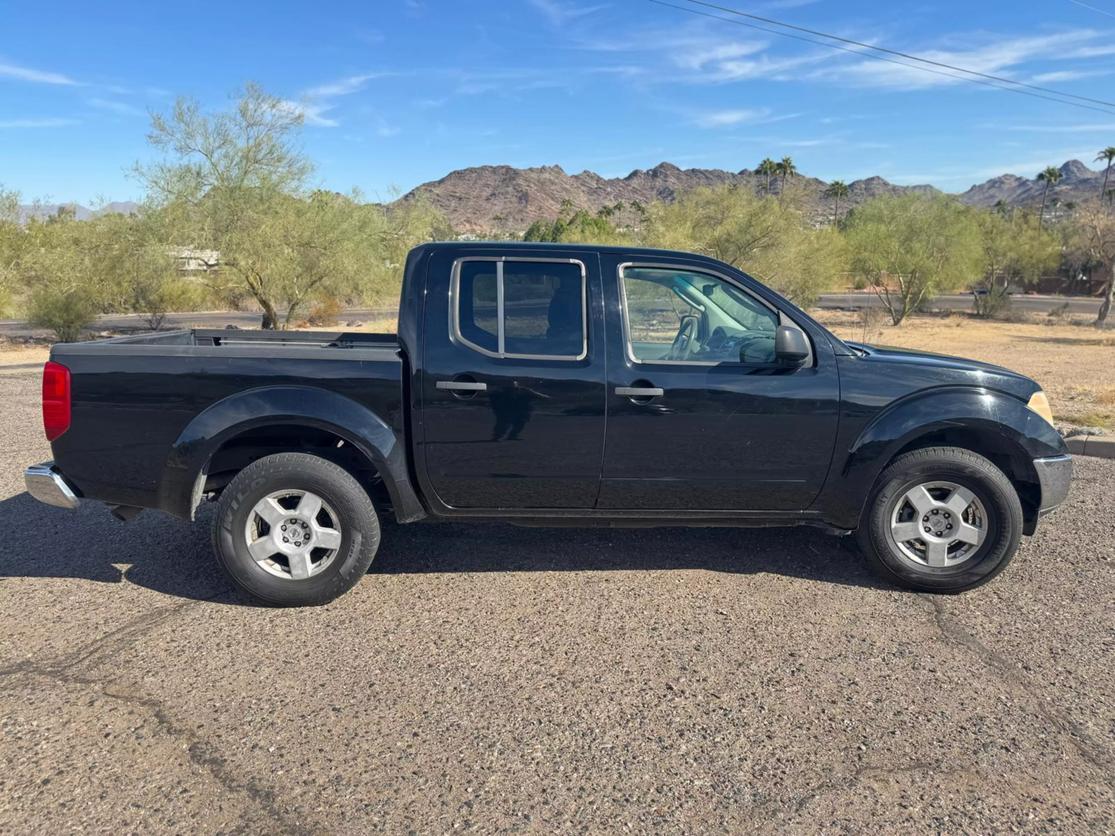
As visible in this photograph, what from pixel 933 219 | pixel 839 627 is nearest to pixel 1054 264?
pixel 933 219

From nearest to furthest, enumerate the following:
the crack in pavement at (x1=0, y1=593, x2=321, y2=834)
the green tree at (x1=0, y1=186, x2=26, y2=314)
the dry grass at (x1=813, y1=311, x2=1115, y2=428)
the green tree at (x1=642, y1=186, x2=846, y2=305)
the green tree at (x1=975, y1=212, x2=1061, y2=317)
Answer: the crack in pavement at (x1=0, y1=593, x2=321, y2=834), the dry grass at (x1=813, y1=311, x2=1115, y2=428), the green tree at (x1=0, y1=186, x2=26, y2=314), the green tree at (x1=642, y1=186, x2=846, y2=305), the green tree at (x1=975, y1=212, x2=1061, y2=317)

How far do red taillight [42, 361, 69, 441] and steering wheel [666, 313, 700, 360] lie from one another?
3188 mm

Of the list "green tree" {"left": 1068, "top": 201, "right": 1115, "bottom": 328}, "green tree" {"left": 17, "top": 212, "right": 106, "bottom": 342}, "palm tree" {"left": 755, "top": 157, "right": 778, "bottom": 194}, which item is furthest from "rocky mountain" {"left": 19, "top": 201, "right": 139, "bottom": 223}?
"palm tree" {"left": 755, "top": 157, "right": 778, "bottom": 194}

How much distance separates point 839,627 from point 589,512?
4.69 feet

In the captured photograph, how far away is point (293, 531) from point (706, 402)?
2327 mm

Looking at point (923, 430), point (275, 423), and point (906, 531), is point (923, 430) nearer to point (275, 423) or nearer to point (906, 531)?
point (906, 531)

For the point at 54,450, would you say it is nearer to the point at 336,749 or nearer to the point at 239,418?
the point at 239,418

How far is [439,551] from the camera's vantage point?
5059 millimetres

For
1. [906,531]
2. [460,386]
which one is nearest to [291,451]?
[460,386]

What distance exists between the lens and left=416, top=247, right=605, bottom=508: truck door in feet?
13.5

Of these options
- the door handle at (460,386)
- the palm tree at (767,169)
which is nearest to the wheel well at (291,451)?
the door handle at (460,386)

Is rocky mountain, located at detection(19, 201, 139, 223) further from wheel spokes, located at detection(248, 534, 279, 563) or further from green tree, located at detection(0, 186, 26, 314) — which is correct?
wheel spokes, located at detection(248, 534, 279, 563)

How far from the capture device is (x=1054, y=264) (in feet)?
171

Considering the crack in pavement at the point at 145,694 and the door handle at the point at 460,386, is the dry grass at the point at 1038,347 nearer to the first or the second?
the door handle at the point at 460,386
